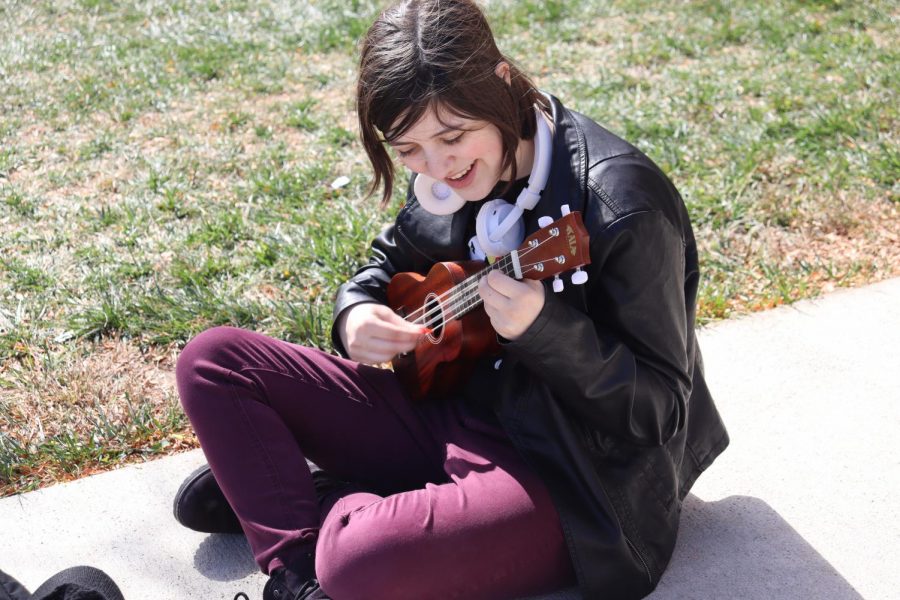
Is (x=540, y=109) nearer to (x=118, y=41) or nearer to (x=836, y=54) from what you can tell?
(x=836, y=54)

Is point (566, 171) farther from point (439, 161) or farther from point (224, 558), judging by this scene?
point (224, 558)

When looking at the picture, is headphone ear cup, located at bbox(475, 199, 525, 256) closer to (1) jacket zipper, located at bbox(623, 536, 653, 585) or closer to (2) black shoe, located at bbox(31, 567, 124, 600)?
(1) jacket zipper, located at bbox(623, 536, 653, 585)

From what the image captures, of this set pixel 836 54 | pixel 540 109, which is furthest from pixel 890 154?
pixel 540 109

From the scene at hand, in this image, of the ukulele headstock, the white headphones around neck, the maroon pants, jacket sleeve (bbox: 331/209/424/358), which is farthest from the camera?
jacket sleeve (bbox: 331/209/424/358)

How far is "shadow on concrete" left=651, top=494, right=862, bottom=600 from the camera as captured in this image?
7.16ft

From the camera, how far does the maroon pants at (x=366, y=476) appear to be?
195cm

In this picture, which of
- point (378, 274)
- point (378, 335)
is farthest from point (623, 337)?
point (378, 274)

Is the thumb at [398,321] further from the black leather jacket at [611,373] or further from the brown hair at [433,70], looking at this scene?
the brown hair at [433,70]

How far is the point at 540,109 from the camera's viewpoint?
→ 2.14 metres

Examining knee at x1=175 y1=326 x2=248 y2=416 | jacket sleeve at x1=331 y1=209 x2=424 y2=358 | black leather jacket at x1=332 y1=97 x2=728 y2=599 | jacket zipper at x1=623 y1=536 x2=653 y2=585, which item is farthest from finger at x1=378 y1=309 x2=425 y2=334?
jacket zipper at x1=623 y1=536 x2=653 y2=585

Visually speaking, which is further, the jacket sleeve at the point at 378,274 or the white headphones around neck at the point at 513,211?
the jacket sleeve at the point at 378,274

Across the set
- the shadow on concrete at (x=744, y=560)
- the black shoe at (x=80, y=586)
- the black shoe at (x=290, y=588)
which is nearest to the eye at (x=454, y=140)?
the black shoe at (x=290, y=588)

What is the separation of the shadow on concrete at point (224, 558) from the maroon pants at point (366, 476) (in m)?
0.27

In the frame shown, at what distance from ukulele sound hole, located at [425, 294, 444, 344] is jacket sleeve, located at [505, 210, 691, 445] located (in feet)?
1.11
